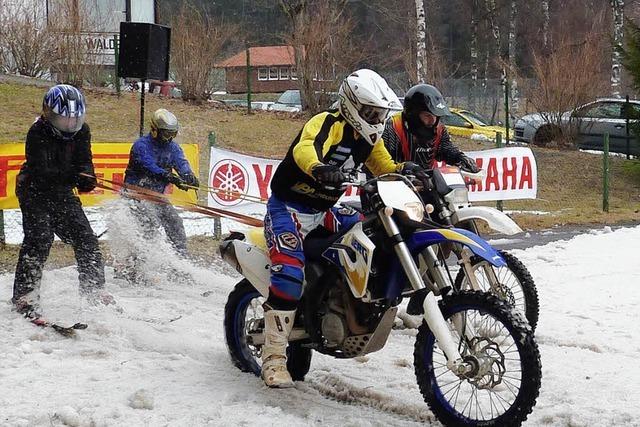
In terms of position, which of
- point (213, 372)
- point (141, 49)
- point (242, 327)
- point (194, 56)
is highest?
point (194, 56)

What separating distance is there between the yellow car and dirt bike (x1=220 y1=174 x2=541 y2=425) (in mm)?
17898

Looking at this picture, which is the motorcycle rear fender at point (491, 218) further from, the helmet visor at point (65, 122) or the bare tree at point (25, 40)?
the bare tree at point (25, 40)

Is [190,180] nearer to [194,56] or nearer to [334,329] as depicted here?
[334,329]

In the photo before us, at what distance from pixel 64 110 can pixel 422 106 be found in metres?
2.65

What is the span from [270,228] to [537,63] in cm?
1883

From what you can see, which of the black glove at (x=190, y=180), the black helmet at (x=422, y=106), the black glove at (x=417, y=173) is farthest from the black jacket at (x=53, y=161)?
the black glove at (x=417, y=173)

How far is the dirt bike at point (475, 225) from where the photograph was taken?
6066 millimetres

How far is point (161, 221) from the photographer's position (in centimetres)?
923

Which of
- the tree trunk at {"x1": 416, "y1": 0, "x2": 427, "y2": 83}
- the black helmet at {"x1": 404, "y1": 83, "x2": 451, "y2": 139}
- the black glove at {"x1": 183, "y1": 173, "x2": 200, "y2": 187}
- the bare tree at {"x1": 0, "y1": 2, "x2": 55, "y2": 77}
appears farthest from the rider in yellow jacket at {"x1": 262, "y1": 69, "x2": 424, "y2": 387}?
the tree trunk at {"x1": 416, "y1": 0, "x2": 427, "y2": 83}

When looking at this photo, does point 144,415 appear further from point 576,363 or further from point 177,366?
point 576,363

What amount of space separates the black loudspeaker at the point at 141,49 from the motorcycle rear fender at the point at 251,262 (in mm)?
5940

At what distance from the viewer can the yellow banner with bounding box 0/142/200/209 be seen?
393 inches

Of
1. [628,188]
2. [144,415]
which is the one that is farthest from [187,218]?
[628,188]

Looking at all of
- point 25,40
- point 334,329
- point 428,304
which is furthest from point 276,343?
point 25,40
